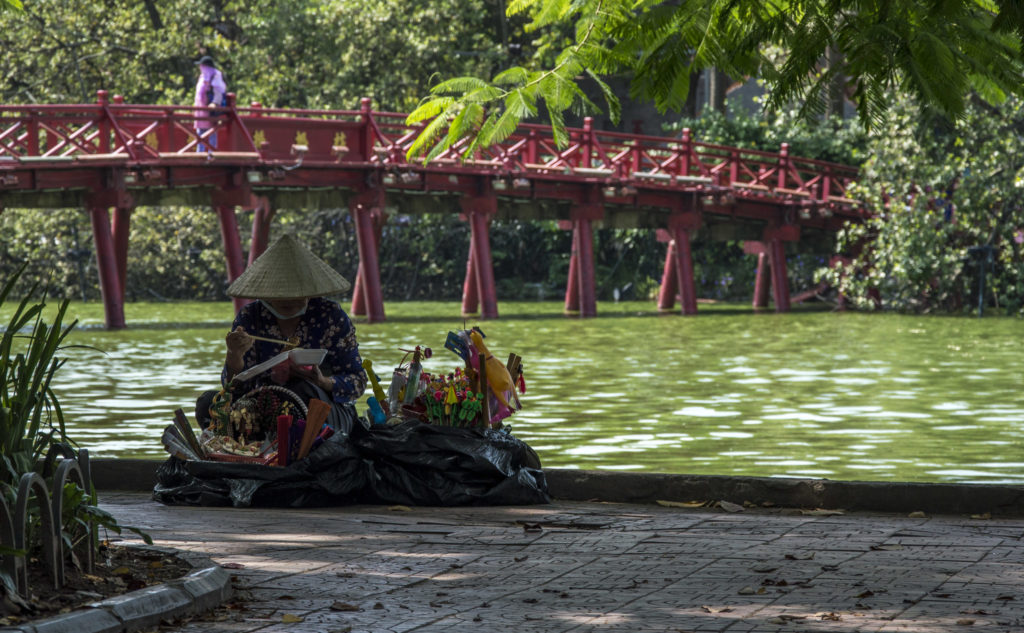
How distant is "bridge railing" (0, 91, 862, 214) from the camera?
91.8ft

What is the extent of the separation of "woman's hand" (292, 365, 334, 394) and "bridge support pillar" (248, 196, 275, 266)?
2387 centimetres

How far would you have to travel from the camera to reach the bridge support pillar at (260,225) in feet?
109

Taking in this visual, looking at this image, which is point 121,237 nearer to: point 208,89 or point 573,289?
point 208,89

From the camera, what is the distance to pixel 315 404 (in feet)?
28.8

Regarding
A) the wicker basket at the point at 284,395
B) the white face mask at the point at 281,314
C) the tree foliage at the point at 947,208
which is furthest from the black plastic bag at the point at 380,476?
the tree foliage at the point at 947,208

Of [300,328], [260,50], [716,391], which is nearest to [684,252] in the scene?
[260,50]

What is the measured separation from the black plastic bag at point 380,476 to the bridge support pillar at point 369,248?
2214cm

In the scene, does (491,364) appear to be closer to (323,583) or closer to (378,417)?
(378,417)

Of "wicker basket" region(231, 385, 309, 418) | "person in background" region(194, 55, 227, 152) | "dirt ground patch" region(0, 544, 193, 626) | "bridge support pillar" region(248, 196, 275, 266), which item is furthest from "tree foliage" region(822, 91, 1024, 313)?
"dirt ground patch" region(0, 544, 193, 626)

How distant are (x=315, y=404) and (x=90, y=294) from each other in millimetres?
37038

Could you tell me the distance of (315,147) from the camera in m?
31.0

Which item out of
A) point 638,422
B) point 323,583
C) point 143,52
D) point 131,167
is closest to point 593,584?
point 323,583

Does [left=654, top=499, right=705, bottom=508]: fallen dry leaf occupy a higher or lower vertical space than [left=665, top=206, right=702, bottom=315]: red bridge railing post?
lower

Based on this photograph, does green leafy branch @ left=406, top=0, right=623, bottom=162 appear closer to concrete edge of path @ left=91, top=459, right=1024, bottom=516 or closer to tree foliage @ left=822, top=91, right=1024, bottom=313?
concrete edge of path @ left=91, top=459, right=1024, bottom=516
